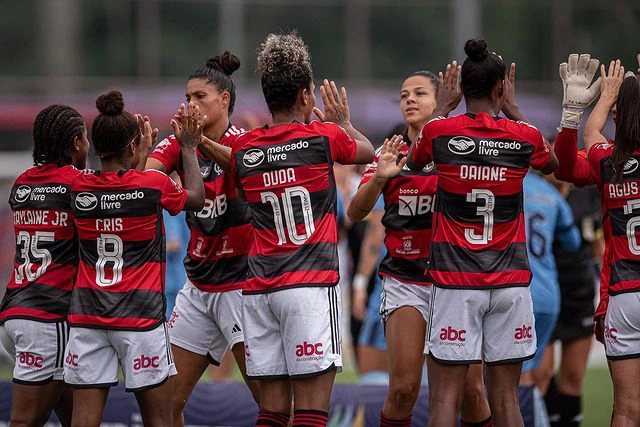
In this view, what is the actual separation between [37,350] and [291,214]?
5.55 ft

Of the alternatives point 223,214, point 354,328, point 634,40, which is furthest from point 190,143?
point 634,40

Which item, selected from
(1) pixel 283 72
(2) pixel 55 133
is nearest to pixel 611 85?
(1) pixel 283 72

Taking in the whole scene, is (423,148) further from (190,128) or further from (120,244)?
(120,244)

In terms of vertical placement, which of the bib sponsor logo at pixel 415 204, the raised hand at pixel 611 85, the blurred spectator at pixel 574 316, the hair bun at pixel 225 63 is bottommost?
the blurred spectator at pixel 574 316

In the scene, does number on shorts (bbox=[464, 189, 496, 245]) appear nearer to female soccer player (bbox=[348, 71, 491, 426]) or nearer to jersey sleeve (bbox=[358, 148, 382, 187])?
female soccer player (bbox=[348, 71, 491, 426])

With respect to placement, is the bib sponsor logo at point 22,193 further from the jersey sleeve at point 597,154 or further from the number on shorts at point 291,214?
the jersey sleeve at point 597,154

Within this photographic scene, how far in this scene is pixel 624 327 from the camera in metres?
6.30

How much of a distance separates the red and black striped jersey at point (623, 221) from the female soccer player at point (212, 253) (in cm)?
218

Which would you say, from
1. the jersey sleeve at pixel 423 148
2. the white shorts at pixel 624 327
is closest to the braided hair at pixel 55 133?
the jersey sleeve at pixel 423 148

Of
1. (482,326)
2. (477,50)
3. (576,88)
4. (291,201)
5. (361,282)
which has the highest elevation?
(477,50)

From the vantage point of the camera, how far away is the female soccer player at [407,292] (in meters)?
6.97

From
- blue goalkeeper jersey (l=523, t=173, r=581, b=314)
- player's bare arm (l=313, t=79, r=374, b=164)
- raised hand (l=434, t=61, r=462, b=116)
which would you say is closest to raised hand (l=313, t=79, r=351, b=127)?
player's bare arm (l=313, t=79, r=374, b=164)

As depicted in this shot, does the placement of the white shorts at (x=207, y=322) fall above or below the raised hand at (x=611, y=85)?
below

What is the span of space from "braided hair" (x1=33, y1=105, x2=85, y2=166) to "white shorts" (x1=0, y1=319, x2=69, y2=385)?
944 millimetres
